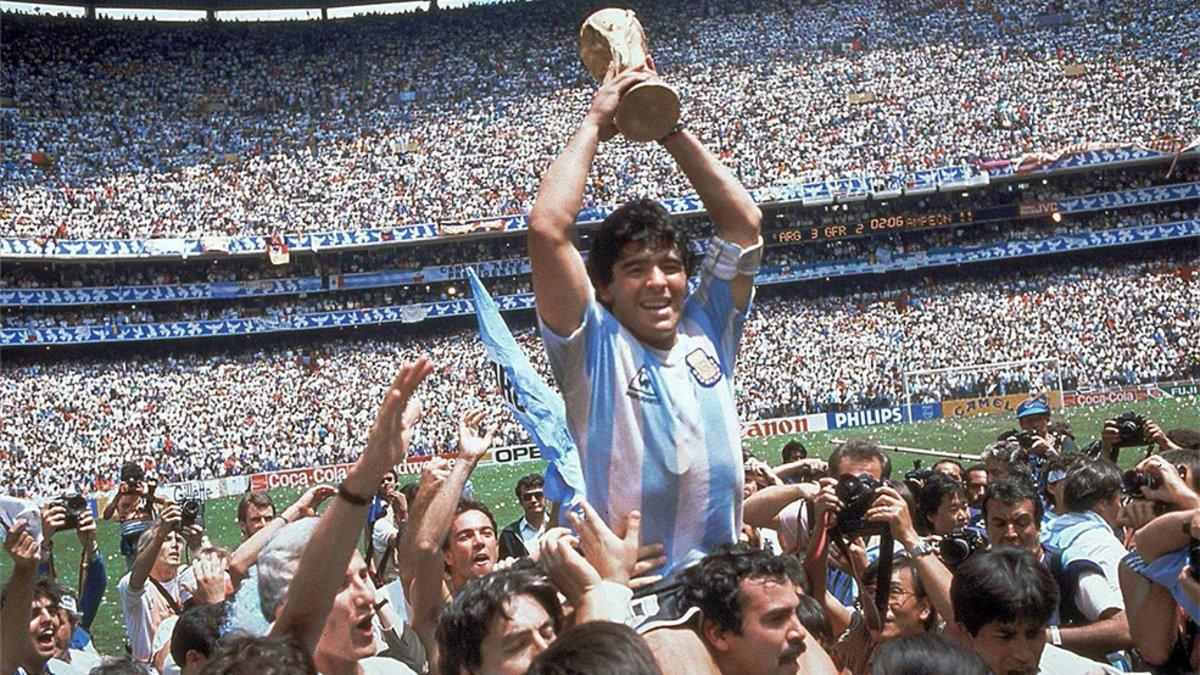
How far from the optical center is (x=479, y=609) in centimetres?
320

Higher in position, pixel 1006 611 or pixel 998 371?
pixel 998 371

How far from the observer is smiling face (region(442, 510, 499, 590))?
200 inches

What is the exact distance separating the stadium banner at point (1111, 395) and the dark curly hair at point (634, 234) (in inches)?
1341

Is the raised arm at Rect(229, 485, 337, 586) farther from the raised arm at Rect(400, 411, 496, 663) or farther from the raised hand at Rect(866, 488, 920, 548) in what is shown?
the raised hand at Rect(866, 488, 920, 548)

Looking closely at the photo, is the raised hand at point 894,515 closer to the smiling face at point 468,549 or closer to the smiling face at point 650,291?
the smiling face at point 650,291

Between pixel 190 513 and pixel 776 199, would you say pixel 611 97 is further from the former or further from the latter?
pixel 776 199

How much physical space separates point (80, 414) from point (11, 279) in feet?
28.3

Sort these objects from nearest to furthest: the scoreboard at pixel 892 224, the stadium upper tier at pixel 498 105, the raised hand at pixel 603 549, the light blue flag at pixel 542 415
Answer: the raised hand at pixel 603 549 < the light blue flag at pixel 542 415 < the stadium upper tier at pixel 498 105 < the scoreboard at pixel 892 224

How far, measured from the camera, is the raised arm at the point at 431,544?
13.0 ft

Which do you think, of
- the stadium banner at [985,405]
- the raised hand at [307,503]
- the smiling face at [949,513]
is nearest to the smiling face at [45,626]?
the raised hand at [307,503]

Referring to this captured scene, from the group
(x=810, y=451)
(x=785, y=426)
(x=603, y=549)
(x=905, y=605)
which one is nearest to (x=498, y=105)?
(x=785, y=426)

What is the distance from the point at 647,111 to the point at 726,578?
4.27 feet

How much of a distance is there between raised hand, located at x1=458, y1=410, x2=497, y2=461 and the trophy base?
3.49ft

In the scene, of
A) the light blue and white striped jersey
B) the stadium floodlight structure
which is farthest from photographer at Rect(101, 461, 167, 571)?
the stadium floodlight structure
